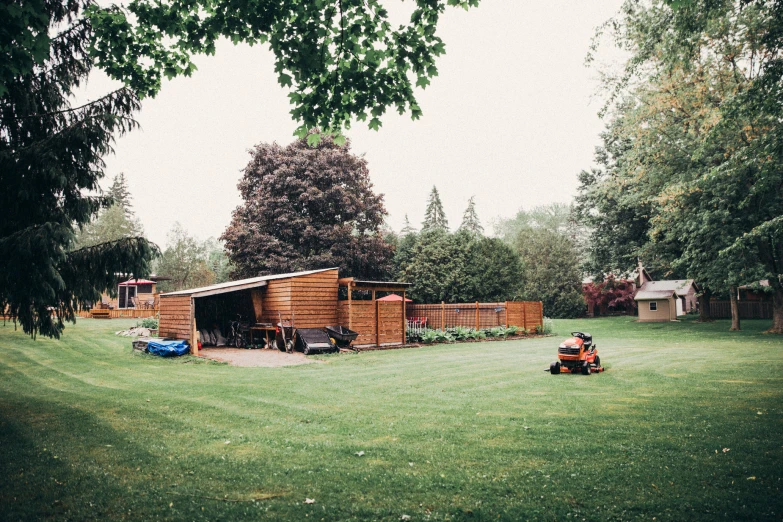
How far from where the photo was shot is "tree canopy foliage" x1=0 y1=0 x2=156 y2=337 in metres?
6.18

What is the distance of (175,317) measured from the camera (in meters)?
19.2

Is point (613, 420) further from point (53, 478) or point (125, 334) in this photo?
point (125, 334)

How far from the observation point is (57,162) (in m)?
6.88

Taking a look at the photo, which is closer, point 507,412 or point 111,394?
point 507,412

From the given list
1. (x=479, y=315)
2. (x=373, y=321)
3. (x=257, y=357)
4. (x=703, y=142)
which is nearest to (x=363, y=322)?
(x=373, y=321)

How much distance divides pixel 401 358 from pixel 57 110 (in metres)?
10.6

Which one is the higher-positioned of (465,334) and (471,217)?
(471,217)

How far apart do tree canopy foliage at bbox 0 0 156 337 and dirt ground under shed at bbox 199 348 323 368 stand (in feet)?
21.9

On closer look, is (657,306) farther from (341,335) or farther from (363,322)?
(341,335)

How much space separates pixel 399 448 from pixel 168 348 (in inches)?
521

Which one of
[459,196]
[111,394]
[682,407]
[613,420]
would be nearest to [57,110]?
[111,394]

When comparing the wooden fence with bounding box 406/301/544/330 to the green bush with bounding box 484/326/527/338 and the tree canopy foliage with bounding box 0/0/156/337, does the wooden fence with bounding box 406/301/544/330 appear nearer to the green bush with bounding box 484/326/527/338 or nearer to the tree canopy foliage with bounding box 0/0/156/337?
the green bush with bounding box 484/326/527/338

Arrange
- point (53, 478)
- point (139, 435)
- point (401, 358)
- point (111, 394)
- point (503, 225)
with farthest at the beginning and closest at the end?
1. point (503, 225)
2. point (401, 358)
3. point (111, 394)
4. point (139, 435)
5. point (53, 478)

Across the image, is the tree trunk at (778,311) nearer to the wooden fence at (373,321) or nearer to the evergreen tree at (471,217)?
the wooden fence at (373,321)
